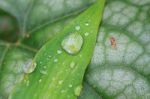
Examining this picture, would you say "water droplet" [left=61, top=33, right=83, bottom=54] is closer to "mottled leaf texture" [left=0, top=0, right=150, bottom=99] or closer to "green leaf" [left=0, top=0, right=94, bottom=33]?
"mottled leaf texture" [left=0, top=0, right=150, bottom=99]

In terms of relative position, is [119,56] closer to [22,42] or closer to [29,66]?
[29,66]

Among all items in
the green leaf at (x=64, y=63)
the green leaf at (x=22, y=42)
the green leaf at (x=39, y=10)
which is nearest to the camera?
the green leaf at (x=64, y=63)

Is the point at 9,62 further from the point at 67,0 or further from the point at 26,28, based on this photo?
the point at 67,0

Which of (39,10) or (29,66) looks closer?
(29,66)

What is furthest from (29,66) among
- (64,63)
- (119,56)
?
(119,56)

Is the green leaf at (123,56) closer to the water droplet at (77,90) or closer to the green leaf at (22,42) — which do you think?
the water droplet at (77,90)

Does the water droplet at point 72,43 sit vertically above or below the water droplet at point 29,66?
above

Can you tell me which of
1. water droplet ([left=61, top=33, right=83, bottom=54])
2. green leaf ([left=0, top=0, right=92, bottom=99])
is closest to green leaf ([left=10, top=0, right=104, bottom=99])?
water droplet ([left=61, top=33, right=83, bottom=54])

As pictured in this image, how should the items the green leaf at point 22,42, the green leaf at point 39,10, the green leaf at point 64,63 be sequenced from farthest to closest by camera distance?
the green leaf at point 39,10, the green leaf at point 22,42, the green leaf at point 64,63

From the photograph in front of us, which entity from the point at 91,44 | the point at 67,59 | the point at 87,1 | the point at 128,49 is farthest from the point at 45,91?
the point at 87,1

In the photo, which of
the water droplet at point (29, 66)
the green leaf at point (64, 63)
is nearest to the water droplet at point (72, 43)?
the green leaf at point (64, 63)
